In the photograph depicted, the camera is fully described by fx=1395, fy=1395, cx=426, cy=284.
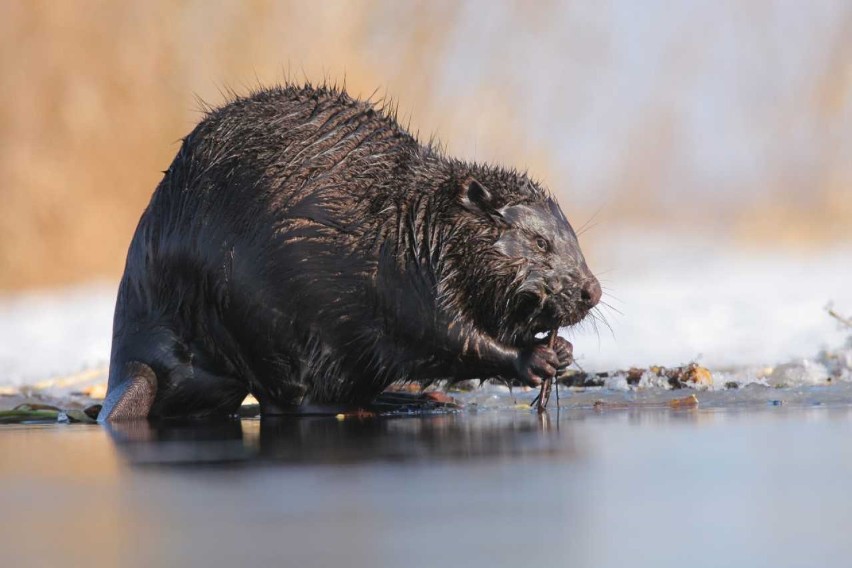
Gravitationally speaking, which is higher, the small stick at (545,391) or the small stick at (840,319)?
the small stick at (840,319)

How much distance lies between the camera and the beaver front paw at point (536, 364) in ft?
19.1

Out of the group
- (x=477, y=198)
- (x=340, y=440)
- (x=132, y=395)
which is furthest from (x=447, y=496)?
(x=132, y=395)

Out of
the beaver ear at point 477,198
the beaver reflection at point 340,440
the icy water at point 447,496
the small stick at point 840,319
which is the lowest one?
the icy water at point 447,496

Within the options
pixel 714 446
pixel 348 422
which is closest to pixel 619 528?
pixel 714 446

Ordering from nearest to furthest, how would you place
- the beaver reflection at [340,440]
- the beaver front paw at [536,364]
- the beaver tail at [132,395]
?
the beaver reflection at [340,440] < the beaver front paw at [536,364] < the beaver tail at [132,395]

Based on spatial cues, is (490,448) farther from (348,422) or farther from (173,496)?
(348,422)

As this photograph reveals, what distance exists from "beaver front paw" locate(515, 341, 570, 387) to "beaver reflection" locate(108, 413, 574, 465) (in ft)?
0.64

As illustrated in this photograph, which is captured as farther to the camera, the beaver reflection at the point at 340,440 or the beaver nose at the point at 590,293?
the beaver nose at the point at 590,293

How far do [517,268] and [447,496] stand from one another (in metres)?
3.08

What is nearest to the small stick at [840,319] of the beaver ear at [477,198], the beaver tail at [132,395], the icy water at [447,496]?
the beaver ear at [477,198]

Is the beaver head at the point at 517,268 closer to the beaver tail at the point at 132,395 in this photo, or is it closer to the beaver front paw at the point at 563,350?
the beaver front paw at the point at 563,350

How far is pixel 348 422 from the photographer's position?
5574 millimetres

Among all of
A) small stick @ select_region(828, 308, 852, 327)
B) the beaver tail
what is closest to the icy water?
the beaver tail

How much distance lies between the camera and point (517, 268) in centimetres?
588
